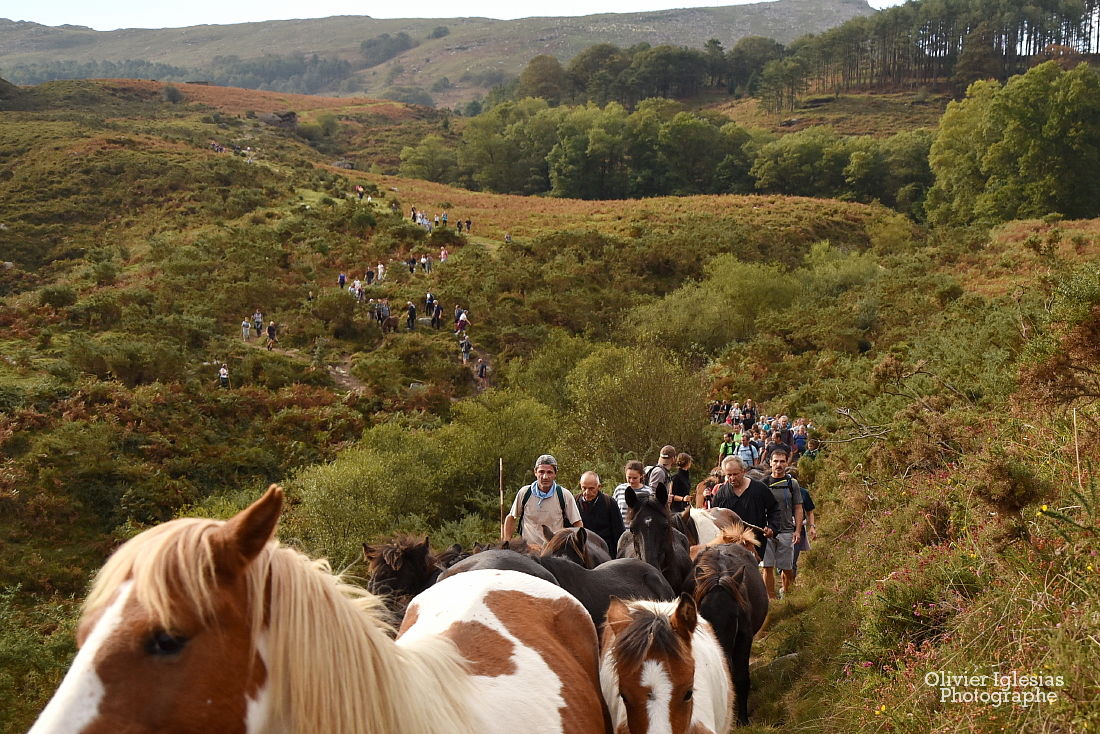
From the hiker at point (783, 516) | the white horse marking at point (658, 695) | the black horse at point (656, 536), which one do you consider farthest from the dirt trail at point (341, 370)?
the white horse marking at point (658, 695)

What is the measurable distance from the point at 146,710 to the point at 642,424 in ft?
63.4

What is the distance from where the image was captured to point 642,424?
833 inches

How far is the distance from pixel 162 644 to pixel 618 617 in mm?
2987

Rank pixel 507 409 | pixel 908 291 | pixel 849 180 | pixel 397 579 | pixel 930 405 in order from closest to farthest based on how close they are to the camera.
→ pixel 397 579, pixel 930 405, pixel 507 409, pixel 908 291, pixel 849 180

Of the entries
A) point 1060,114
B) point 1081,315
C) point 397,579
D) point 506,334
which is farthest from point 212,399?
point 1060,114

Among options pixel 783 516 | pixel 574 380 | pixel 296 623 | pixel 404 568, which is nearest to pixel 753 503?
pixel 783 516

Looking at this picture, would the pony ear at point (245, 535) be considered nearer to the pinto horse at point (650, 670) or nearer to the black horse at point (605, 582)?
the pinto horse at point (650, 670)

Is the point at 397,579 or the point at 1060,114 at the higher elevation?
the point at 1060,114

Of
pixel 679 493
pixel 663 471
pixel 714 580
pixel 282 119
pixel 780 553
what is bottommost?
pixel 780 553

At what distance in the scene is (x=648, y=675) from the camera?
4.34 m

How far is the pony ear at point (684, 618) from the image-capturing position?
4.71 meters

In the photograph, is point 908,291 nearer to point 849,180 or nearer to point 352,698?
point 352,698

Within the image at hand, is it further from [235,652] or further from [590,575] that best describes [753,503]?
[235,652]

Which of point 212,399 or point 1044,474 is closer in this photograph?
point 1044,474
